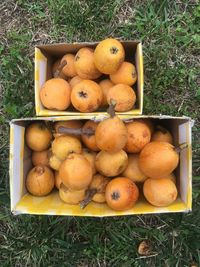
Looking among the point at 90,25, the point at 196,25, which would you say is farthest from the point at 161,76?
the point at 90,25

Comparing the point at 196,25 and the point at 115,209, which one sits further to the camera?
the point at 196,25

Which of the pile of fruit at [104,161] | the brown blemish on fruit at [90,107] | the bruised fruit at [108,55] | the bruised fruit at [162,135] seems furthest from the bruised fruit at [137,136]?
the bruised fruit at [108,55]

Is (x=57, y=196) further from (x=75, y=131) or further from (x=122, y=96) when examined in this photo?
(x=122, y=96)

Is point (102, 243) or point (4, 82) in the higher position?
point (4, 82)

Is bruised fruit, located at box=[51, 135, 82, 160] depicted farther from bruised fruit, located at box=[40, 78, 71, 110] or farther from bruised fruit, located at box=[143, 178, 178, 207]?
bruised fruit, located at box=[143, 178, 178, 207]

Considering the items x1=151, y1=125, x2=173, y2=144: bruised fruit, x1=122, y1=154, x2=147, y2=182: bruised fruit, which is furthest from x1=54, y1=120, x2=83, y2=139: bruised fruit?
x1=151, y1=125, x2=173, y2=144: bruised fruit

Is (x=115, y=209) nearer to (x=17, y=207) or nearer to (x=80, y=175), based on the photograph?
(x=80, y=175)

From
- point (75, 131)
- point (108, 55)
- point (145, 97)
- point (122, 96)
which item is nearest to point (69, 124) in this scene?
point (75, 131)

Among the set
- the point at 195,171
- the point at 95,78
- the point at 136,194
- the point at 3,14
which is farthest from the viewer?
the point at 3,14

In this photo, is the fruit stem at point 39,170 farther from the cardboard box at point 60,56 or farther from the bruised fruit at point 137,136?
the bruised fruit at point 137,136
